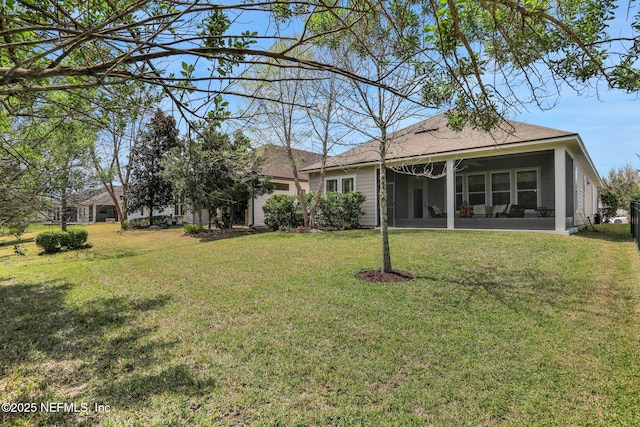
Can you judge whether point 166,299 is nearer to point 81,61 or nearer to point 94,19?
point 81,61

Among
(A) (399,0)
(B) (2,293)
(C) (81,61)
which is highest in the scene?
(A) (399,0)

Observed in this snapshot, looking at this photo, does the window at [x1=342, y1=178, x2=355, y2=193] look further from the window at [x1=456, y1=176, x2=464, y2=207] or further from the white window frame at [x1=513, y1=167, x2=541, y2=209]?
the white window frame at [x1=513, y1=167, x2=541, y2=209]

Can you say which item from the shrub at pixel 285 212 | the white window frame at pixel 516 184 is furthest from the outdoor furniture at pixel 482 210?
the shrub at pixel 285 212

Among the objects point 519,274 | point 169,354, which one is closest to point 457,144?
point 519,274

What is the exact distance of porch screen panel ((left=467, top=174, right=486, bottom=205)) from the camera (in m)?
14.3

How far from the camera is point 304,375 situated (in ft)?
9.80

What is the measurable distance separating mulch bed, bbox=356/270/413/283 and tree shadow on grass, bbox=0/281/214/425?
3588 millimetres

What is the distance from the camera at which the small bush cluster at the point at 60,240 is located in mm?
12094

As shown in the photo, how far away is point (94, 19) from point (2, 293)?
21.2 feet

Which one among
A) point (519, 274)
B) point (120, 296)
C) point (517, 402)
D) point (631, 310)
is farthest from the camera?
point (519, 274)

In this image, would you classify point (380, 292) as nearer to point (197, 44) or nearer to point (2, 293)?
point (197, 44)

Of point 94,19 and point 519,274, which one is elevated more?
point 94,19

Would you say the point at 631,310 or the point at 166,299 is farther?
the point at 166,299

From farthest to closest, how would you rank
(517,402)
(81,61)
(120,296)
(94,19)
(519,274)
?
(519,274) → (120,296) → (81,61) → (94,19) → (517,402)
